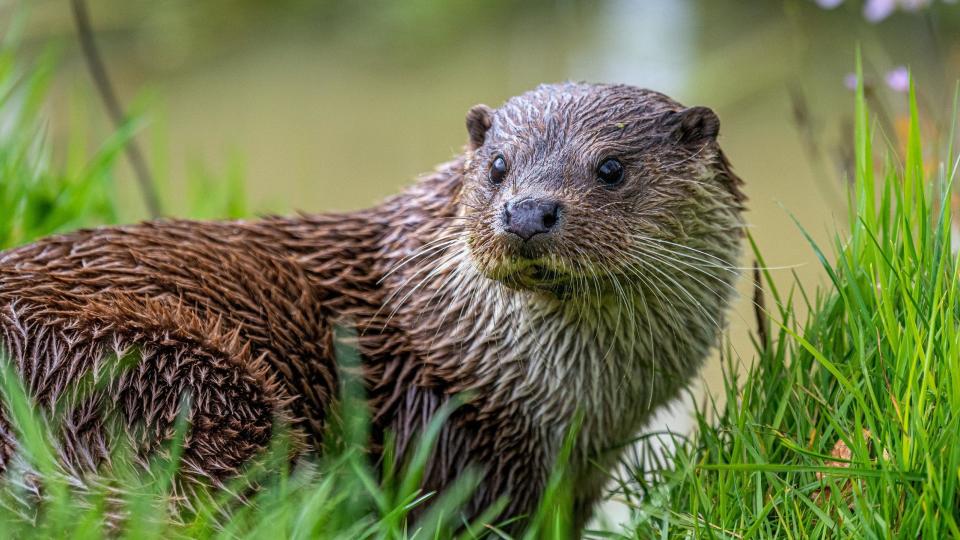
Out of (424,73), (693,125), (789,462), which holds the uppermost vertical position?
(424,73)

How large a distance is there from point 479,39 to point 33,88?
829 cm

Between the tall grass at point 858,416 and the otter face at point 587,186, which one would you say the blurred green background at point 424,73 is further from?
the tall grass at point 858,416

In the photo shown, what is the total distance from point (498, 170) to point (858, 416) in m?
1.08

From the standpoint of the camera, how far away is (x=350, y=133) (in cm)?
941

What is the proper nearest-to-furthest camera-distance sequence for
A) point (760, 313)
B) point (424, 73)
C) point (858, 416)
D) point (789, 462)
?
point (858, 416)
point (789, 462)
point (760, 313)
point (424, 73)

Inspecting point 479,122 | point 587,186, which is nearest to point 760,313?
point 587,186

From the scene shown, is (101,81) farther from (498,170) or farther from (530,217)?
(530,217)

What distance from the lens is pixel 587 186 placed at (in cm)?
268

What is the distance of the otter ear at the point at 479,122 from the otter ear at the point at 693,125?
0.48m

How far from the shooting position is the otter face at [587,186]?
2547 millimetres

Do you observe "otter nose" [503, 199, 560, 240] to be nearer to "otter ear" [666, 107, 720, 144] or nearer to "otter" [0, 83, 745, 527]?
"otter" [0, 83, 745, 527]

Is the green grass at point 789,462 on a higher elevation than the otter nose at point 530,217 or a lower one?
lower

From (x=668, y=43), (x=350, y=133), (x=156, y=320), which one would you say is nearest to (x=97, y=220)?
(x=156, y=320)

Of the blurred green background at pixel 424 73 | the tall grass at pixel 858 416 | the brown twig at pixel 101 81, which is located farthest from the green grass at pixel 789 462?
the blurred green background at pixel 424 73
